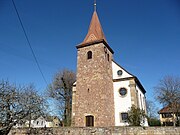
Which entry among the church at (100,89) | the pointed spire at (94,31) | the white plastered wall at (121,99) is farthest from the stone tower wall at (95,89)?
the pointed spire at (94,31)

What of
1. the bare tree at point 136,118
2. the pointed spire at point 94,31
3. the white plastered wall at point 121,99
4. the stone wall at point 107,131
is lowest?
the stone wall at point 107,131

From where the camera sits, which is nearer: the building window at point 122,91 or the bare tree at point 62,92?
the building window at point 122,91

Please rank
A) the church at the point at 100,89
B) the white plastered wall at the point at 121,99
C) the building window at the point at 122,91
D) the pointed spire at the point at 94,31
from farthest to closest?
the pointed spire at the point at 94,31
the building window at the point at 122,91
the white plastered wall at the point at 121,99
the church at the point at 100,89

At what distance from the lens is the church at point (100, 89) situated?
2230cm

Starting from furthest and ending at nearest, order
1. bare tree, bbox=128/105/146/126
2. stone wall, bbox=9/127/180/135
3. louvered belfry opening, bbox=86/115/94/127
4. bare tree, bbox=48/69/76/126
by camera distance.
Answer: bare tree, bbox=48/69/76/126
louvered belfry opening, bbox=86/115/94/127
bare tree, bbox=128/105/146/126
stone wall, bbox=9/127/180/135

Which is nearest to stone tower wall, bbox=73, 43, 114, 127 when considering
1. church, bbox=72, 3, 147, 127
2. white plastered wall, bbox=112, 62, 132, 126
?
church, bbox=72, 3, 147, 127

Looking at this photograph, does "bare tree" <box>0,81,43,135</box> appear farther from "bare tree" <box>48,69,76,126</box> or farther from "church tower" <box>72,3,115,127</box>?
"bare tree" <box>48,69,76,126</box>

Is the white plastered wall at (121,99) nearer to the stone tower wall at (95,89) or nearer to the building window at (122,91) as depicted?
the building window at (122,91)

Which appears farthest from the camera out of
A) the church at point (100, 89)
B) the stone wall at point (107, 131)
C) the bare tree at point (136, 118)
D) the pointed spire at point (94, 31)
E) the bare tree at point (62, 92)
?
the bare tree at point (62, 92)

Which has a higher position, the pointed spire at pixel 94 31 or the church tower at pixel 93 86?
the pointed spire at pixel 94 31

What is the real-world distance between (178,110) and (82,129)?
17275 mm

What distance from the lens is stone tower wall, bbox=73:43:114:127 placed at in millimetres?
22050

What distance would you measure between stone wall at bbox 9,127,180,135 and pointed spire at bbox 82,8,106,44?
15.1 meters

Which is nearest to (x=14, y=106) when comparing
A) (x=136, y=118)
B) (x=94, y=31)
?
(x=136, y=118)
